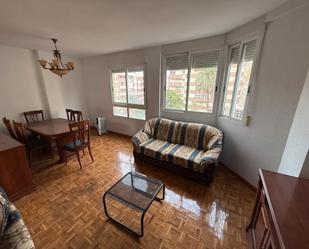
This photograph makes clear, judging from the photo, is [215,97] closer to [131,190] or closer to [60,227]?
[131,190]

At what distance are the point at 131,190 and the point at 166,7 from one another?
219 centimetres

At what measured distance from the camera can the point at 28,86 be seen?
336 centimetres

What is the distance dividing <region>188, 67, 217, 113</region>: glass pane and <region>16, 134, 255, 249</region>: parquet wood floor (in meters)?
1.31

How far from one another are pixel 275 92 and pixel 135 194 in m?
2.13

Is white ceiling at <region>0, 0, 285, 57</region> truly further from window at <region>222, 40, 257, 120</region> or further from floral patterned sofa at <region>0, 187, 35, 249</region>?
floral patterned sofa at <region>0, 187, 35, 249</region>

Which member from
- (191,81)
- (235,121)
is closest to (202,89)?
(191,81)

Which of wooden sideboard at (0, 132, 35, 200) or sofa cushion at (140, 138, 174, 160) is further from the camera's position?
sofa cushion at (140, 138, 174, 160)

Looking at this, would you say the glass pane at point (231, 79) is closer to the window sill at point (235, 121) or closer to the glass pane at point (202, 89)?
the window sill at point (235, 121)

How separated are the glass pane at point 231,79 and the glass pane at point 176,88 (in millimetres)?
830

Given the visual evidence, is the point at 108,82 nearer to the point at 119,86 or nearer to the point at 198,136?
the point at 119,86

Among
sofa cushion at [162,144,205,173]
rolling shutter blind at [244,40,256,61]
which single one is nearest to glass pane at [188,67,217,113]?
rolling shutter blind at [244,40,256,61]

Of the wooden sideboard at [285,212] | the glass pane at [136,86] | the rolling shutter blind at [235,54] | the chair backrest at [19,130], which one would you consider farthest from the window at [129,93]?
→ the wooden sideboard at [285,212]

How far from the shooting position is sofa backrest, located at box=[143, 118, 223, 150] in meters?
2.51

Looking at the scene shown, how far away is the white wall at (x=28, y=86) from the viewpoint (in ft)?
9.96
